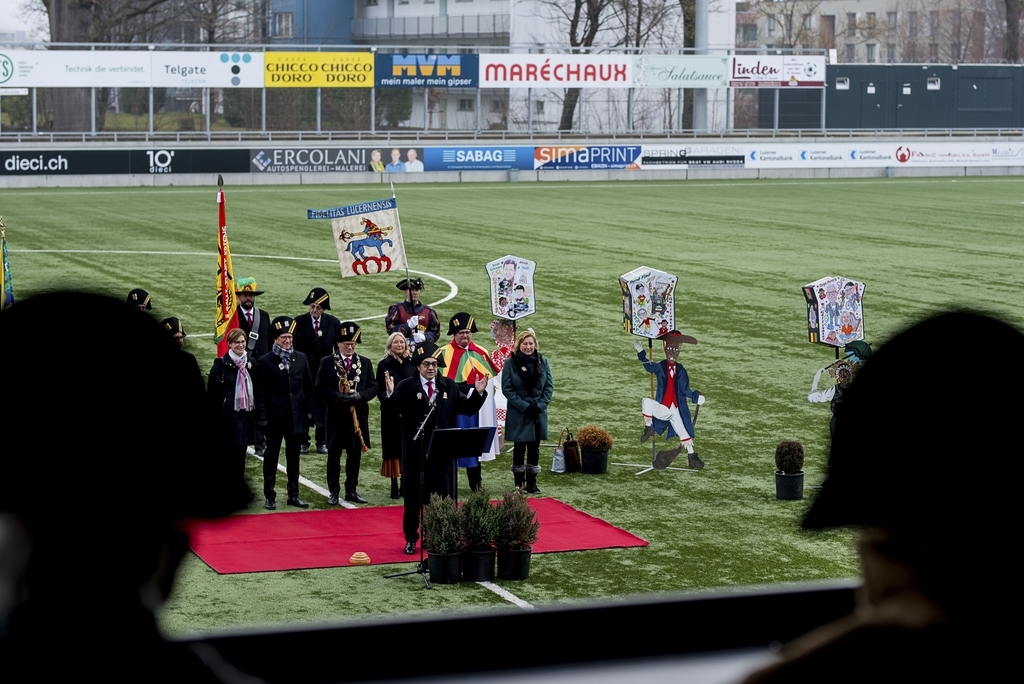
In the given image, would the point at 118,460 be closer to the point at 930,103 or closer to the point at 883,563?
the point at 883,563

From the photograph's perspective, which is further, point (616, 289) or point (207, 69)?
point (207, 69)

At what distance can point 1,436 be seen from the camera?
1.49m

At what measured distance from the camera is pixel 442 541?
11156 millimetres

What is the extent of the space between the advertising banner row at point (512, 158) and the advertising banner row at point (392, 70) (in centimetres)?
303

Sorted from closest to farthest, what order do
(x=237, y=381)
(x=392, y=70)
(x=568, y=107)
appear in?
(x=237, y=381) < (x=392, y=70) < (x=568, y=107)

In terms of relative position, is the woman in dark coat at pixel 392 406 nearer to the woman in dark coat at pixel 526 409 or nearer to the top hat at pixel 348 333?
the top hat at pixel 348 333

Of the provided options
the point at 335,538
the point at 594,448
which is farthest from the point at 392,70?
the point at 335,538

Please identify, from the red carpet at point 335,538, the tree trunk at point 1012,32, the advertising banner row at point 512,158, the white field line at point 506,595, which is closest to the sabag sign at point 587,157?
the advertising banner row at point 512,158

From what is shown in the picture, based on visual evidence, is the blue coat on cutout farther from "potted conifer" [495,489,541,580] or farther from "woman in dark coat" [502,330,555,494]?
"potted conifer" [495,489,541,580]

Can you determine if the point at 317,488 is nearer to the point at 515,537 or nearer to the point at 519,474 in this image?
the point at 519,474

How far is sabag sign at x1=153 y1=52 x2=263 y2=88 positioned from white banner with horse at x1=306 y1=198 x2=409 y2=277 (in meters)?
35.2

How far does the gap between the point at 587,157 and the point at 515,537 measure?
45.4 metres

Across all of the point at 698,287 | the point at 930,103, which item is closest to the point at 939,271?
the point at 698,287

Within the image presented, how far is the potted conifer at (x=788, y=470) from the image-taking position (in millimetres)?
13594
